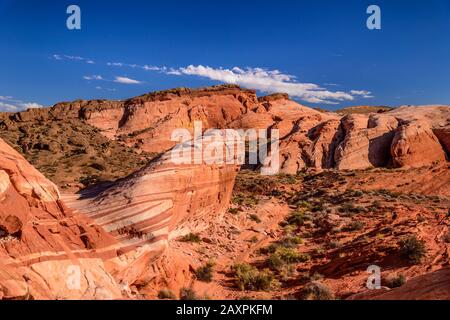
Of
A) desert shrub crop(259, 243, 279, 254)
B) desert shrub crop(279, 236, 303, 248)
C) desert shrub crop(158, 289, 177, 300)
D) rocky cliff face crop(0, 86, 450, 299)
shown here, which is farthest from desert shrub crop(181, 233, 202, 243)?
desert shrub crop(158, 289, 177, 300)

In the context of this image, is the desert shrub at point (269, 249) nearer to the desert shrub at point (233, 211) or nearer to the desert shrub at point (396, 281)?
the desert shrub at point (233, 211)

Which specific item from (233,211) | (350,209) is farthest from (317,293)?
(350,209)

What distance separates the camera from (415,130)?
33.0 meters

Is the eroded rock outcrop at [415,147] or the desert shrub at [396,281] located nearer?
the desert shrub at [396,281]

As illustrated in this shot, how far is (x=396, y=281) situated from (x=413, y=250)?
6.47 feet

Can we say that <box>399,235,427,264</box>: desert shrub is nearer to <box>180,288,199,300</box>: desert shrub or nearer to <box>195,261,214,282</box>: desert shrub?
<box>195,261,214,282</box>: desert shrub

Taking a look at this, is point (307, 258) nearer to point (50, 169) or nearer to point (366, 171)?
point (366, 171)

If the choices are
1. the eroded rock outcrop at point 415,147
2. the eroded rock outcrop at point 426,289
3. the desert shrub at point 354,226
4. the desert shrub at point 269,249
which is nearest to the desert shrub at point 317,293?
the eroded rock outcrop at point 426,289

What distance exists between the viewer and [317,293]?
8711 mm

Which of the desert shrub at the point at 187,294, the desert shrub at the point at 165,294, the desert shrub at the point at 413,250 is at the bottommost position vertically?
the desert shrub at the point at 187,294

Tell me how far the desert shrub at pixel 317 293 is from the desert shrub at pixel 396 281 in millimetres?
1331

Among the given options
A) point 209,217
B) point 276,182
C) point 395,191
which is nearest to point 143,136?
point 276,182

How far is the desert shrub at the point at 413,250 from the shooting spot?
979 centimetres

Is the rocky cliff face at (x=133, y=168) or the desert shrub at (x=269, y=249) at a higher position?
the rocky cliff face at (x=133, y=168)
